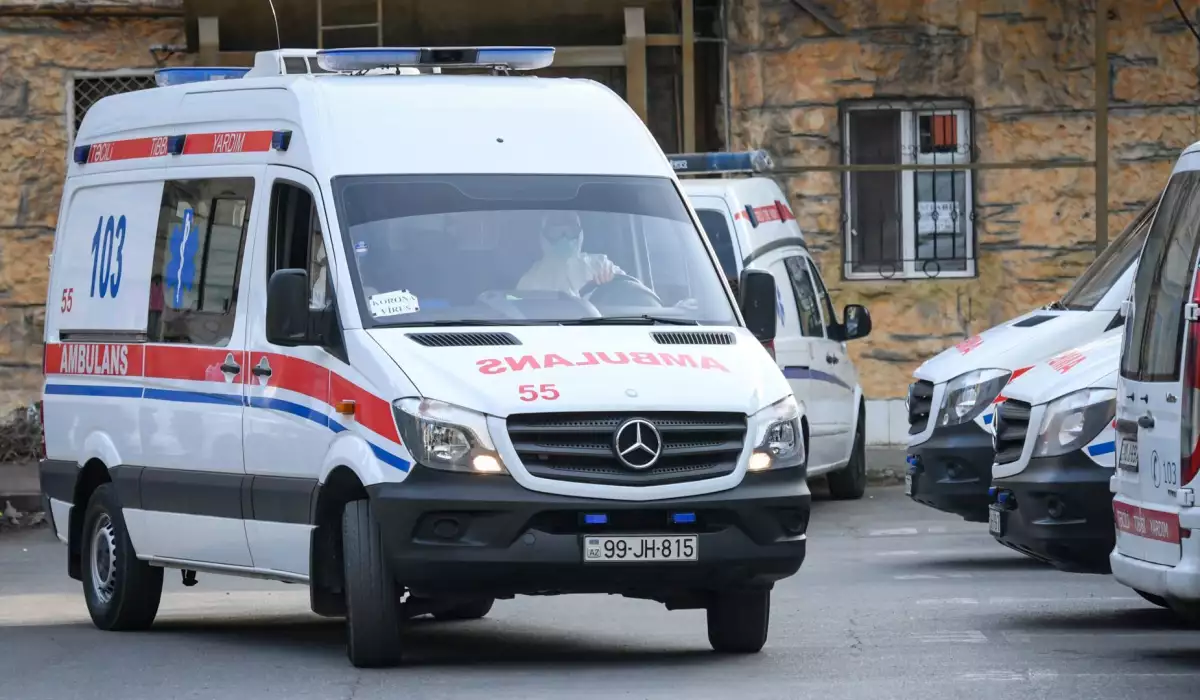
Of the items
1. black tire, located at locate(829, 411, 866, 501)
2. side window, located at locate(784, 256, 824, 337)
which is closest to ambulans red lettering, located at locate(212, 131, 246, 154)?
side window, located at locate(784, 256, 824, 337)

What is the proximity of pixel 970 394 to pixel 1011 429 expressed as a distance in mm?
2038

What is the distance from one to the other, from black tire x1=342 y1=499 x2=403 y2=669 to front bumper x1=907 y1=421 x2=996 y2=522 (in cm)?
448

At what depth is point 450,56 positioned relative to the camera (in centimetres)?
1115

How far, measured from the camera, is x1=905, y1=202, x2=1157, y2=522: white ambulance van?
42.7 feet

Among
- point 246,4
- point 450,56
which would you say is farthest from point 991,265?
point 450,56

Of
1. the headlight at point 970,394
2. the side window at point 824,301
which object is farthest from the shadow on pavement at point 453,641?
the side window at point 824,301

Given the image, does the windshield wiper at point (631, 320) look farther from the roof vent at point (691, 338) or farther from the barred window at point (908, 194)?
the barred window at point (908, 194)

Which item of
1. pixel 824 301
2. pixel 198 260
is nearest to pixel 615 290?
pixel 198 260

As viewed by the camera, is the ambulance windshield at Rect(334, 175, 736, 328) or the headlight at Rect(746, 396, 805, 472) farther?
the ambulance windshield at Rect(334, 175, 736, 328)

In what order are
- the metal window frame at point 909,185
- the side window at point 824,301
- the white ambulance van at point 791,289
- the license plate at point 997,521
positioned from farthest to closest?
1. the metal window frame at point 909,185
2. the side window at point 824,301
3. the white ambulance van at point 791,289
4. the license plate at point 997,521

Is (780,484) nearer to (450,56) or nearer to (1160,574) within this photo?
(1160,574)

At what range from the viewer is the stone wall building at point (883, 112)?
20.6 metres

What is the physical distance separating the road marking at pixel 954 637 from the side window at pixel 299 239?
290cm

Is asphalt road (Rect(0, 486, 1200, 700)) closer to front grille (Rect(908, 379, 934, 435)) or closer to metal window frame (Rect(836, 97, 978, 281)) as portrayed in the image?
front grille (Rect(908, 379, 934, 435))
